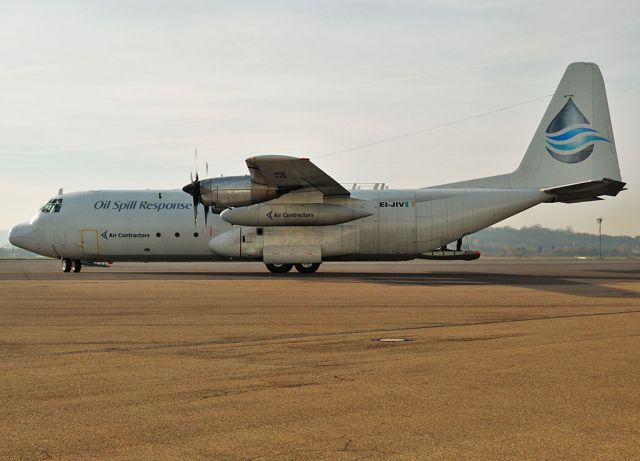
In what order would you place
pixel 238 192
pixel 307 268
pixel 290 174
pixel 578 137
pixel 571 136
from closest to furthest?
pixel 290 174 → pixel 238 192 → pixel 578 137 → pixel 571 136 → pixel 307 268

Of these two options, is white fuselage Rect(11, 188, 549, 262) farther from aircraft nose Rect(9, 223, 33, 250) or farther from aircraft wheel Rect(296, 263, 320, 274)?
aircraft wheel Rect(296, 263, 320, 274)

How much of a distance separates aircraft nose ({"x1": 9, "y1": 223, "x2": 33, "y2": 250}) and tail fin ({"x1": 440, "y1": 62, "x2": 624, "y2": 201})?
26.4m

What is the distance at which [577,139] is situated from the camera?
37.0 meters

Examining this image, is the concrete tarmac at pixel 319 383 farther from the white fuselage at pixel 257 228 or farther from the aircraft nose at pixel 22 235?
the aircraft nose at pixel 22 235

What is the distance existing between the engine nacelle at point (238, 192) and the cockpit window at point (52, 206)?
10.0m

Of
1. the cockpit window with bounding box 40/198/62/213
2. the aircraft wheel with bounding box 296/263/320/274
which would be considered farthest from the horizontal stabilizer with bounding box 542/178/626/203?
the cockpit window with bounding box 40/198/62/213

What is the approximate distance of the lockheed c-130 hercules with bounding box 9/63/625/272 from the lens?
3494 cm

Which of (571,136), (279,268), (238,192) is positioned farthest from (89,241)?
(571,136)

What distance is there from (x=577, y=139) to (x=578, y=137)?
11cm

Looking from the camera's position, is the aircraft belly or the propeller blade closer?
the propeller blade

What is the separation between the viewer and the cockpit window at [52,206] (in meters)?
39.7

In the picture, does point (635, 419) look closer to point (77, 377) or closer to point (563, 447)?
point (563, 447)

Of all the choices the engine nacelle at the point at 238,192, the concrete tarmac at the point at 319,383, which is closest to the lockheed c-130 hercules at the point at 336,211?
the engine nacelle at the point at 238,192

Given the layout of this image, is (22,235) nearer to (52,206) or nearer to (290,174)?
(52,206)
